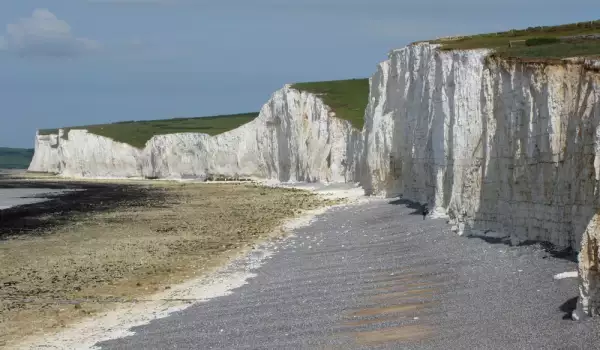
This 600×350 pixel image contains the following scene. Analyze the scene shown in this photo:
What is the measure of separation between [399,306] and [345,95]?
69632 millimetres

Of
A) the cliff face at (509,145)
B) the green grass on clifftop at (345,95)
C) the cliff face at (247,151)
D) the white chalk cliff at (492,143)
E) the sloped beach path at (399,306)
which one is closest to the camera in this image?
the sloped beach path at (399,306)

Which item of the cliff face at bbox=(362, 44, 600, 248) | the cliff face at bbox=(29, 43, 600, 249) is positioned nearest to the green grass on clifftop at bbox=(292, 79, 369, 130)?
the cliff face at bbox=(29, 43, 600, 249)

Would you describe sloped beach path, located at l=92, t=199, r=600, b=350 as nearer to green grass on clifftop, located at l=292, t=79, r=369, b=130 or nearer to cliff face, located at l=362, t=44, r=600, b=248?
cliff face, located at l=362, t=44, r=600, b=248

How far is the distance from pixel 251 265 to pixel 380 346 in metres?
10.9

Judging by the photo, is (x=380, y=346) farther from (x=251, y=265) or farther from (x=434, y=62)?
(x=434, y=62)

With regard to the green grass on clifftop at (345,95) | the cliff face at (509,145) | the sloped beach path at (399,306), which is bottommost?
the sloped beach path at (399,306)

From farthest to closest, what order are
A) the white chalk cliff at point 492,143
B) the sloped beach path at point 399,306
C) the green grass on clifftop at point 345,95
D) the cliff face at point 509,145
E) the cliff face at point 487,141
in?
the green grass on clifftop at point 345,95, the cliff face at point 487,141, the cliff face at point 509,145, the white chalk cliff at point 492,143, the sloped beach path at point 399,306

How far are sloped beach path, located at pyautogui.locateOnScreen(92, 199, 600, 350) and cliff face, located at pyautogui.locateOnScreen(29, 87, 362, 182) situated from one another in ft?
125

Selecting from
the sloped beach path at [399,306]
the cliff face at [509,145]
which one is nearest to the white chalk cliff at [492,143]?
the cliff face at [509,145]

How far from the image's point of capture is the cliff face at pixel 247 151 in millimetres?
73250

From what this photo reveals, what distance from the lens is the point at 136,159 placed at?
4609 inches

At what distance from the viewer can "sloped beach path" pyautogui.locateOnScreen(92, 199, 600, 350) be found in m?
11.6

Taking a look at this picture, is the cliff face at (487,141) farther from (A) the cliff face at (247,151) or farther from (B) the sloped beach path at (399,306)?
(A) the cliff face at (247,151)

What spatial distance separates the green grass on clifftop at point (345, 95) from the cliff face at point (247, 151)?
41.7 inches
